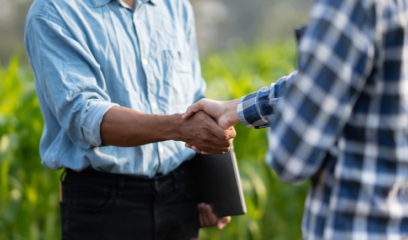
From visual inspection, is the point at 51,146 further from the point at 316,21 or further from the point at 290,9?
the point at 290,9

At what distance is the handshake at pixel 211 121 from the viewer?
174cm

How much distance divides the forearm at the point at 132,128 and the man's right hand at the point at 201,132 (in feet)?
0.18

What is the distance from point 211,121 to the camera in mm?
1750

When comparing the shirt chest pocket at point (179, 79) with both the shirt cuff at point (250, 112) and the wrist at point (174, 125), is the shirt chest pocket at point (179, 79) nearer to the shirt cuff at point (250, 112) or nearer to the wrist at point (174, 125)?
the wrist at point (174, 125)

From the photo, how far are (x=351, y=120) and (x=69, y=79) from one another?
1009 millimetres

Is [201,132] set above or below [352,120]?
below

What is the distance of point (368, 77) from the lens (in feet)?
3.31

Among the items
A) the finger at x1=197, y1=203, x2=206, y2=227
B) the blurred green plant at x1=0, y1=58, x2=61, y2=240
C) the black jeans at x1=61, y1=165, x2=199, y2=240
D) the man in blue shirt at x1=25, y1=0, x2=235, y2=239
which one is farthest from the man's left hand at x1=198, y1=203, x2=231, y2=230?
the blurred green plant at x1=0, y1=58, x2=61, y2=240

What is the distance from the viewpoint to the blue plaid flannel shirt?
96cm

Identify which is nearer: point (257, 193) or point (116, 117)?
point (116, 117)

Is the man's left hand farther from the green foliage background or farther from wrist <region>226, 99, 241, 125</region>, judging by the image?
the green foliage background

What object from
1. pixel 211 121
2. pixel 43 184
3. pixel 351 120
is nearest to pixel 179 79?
pixel 211 121

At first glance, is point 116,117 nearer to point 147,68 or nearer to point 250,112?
point 147,68

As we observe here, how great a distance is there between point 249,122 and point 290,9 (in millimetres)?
25595
